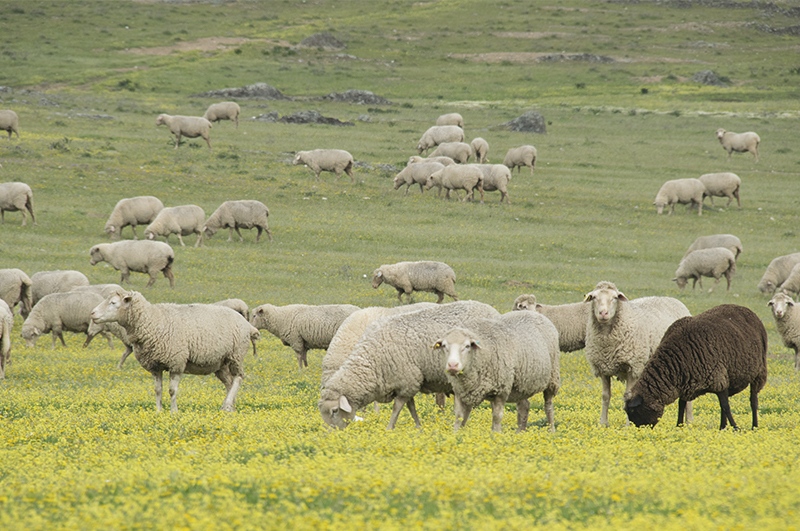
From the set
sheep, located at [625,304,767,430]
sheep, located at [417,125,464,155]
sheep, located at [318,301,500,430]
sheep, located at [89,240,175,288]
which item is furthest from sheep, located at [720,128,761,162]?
sheep, located at [318,301,500,430]

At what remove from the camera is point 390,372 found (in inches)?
534

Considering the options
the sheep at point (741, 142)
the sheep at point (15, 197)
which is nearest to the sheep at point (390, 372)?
the sheep at point (15, 197)

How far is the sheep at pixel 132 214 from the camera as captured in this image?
3248 centimetres

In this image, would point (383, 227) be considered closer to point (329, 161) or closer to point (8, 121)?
point (329, 161)

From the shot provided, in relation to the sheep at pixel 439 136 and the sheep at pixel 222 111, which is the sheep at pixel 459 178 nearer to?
the sheep at pixel 439 136

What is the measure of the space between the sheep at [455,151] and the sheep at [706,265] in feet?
52.9

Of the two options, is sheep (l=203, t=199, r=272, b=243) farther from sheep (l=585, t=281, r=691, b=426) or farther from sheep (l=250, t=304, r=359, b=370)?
sheep (l=585, t=281, r=691, b=426)

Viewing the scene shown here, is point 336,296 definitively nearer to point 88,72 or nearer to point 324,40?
point 88,72

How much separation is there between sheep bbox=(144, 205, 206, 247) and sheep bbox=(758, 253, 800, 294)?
18910 mm

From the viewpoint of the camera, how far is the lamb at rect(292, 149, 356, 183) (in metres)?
41.8

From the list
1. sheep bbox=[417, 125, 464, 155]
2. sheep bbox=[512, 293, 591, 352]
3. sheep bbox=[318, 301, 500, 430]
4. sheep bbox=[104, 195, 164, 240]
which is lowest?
sheep bbox=[104, 195, 164, 240]

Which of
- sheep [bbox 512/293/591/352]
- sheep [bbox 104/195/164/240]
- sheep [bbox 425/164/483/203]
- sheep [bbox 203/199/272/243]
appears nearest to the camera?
sheep [bbox 512/293/591/352]

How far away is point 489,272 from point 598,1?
94.6 m

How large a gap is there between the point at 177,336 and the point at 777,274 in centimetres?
2164
